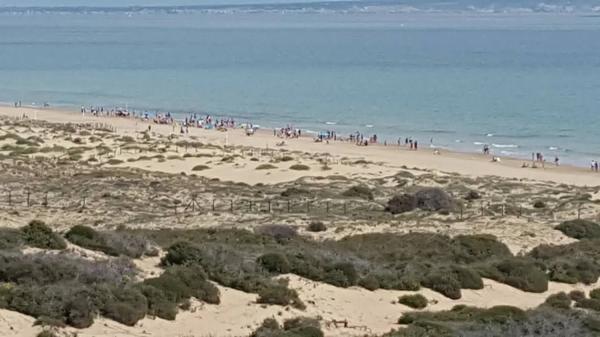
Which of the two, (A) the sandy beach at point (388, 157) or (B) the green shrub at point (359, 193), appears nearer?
(B) the green shrub at point (359, 193)

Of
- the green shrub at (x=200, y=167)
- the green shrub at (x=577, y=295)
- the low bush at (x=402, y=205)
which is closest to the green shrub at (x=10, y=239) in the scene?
the green shrub at (x=577, y=295)

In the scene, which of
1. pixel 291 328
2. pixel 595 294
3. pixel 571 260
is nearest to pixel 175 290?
pixel 291 328

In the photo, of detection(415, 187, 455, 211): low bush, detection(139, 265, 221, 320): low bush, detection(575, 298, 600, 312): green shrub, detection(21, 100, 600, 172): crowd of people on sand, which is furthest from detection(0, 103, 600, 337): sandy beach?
detection(21, 100, 600, 172): crowd of people on sand

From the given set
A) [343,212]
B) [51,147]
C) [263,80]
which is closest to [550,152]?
[51,147]

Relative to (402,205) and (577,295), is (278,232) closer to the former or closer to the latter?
(402,205)

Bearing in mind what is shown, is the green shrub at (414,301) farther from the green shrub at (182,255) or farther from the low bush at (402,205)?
the low bush at (402,205)

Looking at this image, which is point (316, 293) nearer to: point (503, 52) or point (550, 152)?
point (550, 152)
